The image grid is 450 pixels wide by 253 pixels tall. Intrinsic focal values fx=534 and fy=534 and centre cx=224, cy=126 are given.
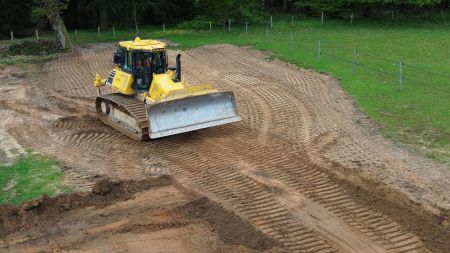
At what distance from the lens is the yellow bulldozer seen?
47.5ft

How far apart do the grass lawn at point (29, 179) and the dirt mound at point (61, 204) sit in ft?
1.48

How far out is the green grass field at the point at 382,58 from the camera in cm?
1590

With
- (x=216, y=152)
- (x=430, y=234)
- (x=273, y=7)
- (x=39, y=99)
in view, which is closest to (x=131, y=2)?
(x=273, y=7)

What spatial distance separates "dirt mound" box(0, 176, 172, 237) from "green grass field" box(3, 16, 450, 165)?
291 inches

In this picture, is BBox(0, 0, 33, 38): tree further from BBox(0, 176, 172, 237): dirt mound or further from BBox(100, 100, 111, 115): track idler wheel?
BBox(0, 176, 172, 237): dirt mound

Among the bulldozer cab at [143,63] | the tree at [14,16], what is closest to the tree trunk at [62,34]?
the tree at [14,16]

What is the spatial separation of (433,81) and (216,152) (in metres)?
11.2

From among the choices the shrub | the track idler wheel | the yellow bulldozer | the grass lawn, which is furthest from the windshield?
the shrub

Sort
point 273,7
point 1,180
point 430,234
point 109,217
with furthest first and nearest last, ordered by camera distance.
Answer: point 273,7
point 1,180
point 109,217
point 430,234

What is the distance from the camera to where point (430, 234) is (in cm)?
978

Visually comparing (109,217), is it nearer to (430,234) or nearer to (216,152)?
(216,152)

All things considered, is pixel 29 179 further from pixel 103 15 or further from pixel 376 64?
pixel 103 15

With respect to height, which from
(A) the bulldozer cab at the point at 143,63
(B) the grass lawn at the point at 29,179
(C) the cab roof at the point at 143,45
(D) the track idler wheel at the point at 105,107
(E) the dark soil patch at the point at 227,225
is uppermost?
(C) the cab roof at the point at 143,45

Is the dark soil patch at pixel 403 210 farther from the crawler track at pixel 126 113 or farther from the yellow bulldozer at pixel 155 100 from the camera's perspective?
the crawler track at pixel 126 113
